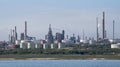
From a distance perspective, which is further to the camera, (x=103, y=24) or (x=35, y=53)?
(x=103, y=24)

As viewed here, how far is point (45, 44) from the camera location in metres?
173

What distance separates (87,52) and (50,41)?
50.0 m

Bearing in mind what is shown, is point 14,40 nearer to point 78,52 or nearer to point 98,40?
point 98,40

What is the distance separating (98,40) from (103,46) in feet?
58.2

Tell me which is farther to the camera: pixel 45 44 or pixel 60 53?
pixel 45 44

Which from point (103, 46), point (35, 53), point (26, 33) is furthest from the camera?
point (26, 33)

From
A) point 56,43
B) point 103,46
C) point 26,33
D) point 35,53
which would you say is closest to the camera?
point 35,53

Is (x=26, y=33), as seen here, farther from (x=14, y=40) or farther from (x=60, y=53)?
(x=60, y=53)

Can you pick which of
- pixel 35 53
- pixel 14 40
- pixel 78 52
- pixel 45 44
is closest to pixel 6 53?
pixel 35 53

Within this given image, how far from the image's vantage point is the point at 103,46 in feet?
535

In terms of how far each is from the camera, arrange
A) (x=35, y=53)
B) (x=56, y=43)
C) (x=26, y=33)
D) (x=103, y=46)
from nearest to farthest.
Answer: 1. (x=35, y=53)
2. (x=103, y=46)
3. (x=56, y=43)
4. (x=26, y=33)

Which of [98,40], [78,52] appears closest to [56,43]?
[98,40]

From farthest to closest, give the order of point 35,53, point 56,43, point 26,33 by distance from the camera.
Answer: point 26,33
point 56,43
point 35,53

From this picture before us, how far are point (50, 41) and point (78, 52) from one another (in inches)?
1917
